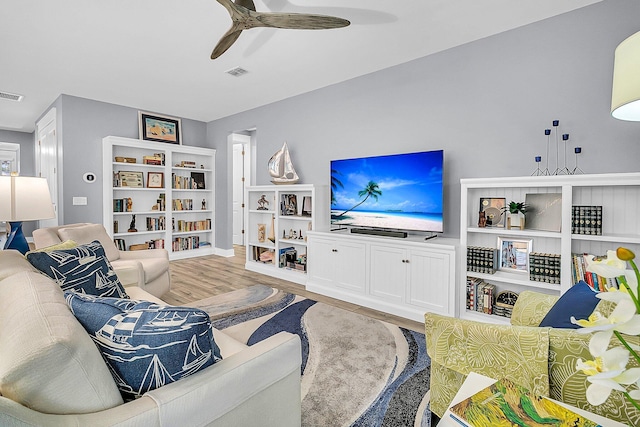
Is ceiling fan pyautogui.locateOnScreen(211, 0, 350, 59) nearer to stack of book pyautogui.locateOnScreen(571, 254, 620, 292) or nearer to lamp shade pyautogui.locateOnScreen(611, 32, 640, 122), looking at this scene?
lamp shade pyautogui.locateOnScreen(611, 32, 640, 122)

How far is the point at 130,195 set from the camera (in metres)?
5.48

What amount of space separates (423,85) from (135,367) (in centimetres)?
349

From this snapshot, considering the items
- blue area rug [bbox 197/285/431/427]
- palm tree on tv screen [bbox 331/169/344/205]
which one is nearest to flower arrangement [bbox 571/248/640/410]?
blue area rug [bbox 197/285/431/427]

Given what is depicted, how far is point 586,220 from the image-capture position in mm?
2324

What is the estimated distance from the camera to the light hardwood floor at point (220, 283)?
3316mm

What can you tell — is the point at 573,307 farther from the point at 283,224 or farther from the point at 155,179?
the point at 155,179

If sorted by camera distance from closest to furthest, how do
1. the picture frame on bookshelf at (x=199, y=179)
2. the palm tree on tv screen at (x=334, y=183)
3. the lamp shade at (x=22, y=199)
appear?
the lamp shade at (x=22, y=199) < the palm tree on tv screen at (x=334, y=183) < the picture frame on bookshelf at (x=199, y=179)

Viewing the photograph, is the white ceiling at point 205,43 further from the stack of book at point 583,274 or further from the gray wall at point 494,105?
the stack of book at point 583,274

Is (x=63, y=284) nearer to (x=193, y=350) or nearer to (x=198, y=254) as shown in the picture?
(x=193, y=350)

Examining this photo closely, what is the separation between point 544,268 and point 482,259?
444mm

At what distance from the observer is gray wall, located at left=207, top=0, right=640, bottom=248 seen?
8.04 ft

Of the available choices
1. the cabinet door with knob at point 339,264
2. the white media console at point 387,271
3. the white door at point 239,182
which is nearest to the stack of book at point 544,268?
the white media console at point 387,271

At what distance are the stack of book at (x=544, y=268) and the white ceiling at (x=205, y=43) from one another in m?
1.96

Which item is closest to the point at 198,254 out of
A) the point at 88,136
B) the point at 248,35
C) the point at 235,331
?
the point at 88,136
